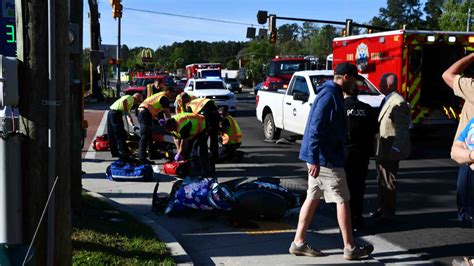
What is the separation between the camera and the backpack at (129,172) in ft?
30.9

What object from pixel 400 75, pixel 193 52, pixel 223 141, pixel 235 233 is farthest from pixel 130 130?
pixel 193 52

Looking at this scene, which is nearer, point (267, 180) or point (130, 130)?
point (267, 180)

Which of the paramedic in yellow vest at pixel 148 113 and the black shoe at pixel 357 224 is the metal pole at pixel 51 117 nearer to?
the black shoe at pixel 357 224

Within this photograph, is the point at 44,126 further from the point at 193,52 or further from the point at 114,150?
the point at 193,52

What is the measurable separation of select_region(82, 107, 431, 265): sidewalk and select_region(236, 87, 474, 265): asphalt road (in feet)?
1.26

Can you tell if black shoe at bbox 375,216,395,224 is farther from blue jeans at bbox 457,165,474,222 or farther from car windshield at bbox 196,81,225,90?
car windshield at bbox 196,81,225,90

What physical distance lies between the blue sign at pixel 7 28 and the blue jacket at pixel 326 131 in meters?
3.83

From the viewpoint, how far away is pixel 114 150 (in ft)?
Answer: 40.5

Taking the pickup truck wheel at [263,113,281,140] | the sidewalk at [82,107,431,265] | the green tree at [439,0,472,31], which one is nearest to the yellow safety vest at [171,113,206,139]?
the sidewalk at [82,107,431,265]

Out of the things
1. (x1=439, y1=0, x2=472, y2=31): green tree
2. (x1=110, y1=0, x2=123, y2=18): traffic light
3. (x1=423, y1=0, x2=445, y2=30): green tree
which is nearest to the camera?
(x1=110, y1=0, x2=123, y2=18): traffic light

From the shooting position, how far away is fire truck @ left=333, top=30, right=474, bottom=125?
13477 mm

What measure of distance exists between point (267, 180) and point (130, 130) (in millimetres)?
6878

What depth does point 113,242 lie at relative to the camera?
566 centimetres

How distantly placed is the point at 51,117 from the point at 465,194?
2.84 meters
